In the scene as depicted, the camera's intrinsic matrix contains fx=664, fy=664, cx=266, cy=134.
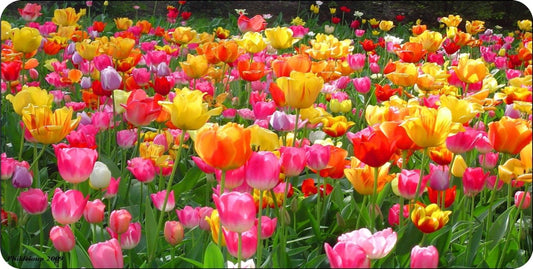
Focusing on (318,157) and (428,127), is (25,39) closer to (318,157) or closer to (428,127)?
(318,157)

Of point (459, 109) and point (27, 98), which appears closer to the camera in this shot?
point (459, 109)

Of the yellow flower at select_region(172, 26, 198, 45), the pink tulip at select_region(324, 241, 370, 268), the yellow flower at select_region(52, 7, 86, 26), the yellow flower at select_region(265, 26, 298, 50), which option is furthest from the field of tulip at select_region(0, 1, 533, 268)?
the yellow flower at select_region(52, 7, 86, 26)

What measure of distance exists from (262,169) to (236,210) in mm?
95

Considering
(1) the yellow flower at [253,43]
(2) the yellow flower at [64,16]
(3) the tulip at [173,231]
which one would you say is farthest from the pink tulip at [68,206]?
(2) the yellow flower at [64,16]

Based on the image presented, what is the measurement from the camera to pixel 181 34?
2.37 metres

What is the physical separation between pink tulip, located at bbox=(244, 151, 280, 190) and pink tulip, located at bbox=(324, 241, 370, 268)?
6.2 inches

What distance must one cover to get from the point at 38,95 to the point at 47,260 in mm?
502

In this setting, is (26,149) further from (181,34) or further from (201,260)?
(201,260)

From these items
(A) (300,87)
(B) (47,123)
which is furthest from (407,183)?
(B) (47,123)

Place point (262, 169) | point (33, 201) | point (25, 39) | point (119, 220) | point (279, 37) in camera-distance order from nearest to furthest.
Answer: point (262, 169) < point (119, 220) < point (33, 201) < point (25, 39) < point (279, 37)

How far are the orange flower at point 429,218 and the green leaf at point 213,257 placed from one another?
0.31m

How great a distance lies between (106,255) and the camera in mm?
795

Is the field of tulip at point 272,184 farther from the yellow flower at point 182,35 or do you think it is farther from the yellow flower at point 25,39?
the yellow flower at point 182,35

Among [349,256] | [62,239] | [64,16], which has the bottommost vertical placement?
[64,16]
